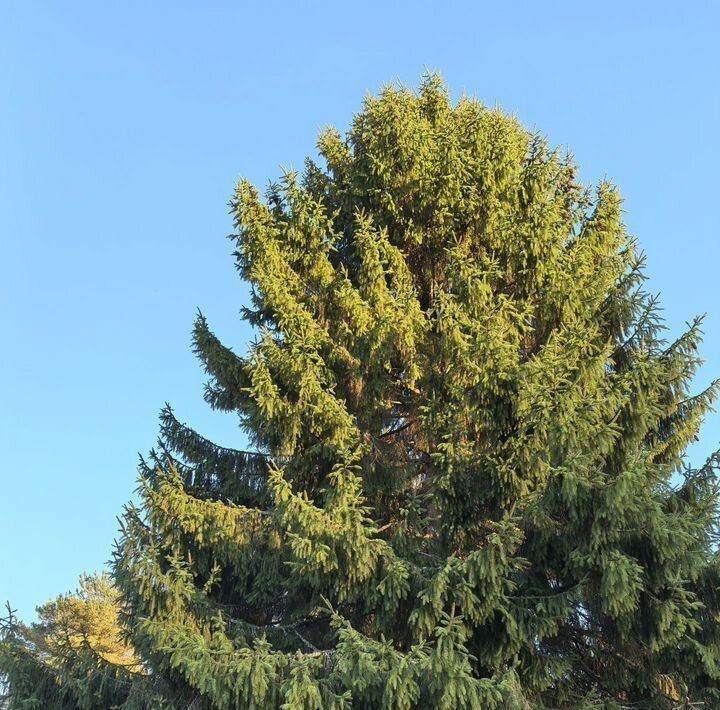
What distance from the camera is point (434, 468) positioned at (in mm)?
10180

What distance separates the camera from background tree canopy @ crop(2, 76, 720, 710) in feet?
27.0

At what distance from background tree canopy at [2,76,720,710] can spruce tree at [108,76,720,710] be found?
0.11 ft

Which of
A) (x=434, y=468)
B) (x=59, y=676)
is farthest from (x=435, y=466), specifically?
(x=59, y=676)

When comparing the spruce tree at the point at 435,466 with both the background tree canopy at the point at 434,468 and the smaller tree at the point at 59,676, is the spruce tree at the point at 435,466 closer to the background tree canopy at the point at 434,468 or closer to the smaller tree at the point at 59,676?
the background tree canopy at the point at 434,468

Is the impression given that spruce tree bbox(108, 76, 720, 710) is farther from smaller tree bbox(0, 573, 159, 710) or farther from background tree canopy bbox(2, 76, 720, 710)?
smaller tree bbox(0, 573, 159, 710)

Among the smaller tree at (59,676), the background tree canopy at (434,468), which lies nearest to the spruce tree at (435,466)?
the background tree canopy at (434,468)

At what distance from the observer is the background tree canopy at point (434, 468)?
27.0 feet

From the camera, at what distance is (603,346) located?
33.6 ft

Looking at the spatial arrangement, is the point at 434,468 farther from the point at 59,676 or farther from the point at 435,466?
the point at 59,676

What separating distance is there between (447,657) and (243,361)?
4982 mm

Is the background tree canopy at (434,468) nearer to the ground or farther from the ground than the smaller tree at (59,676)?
farther from the ground

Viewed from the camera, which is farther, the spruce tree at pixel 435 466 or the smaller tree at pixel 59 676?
the smaller tree at pixel 59 676

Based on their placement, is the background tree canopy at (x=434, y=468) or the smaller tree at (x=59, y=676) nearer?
the background tree canopy at (x=434, y=468)

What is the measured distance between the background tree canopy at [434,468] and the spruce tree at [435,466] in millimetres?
32
